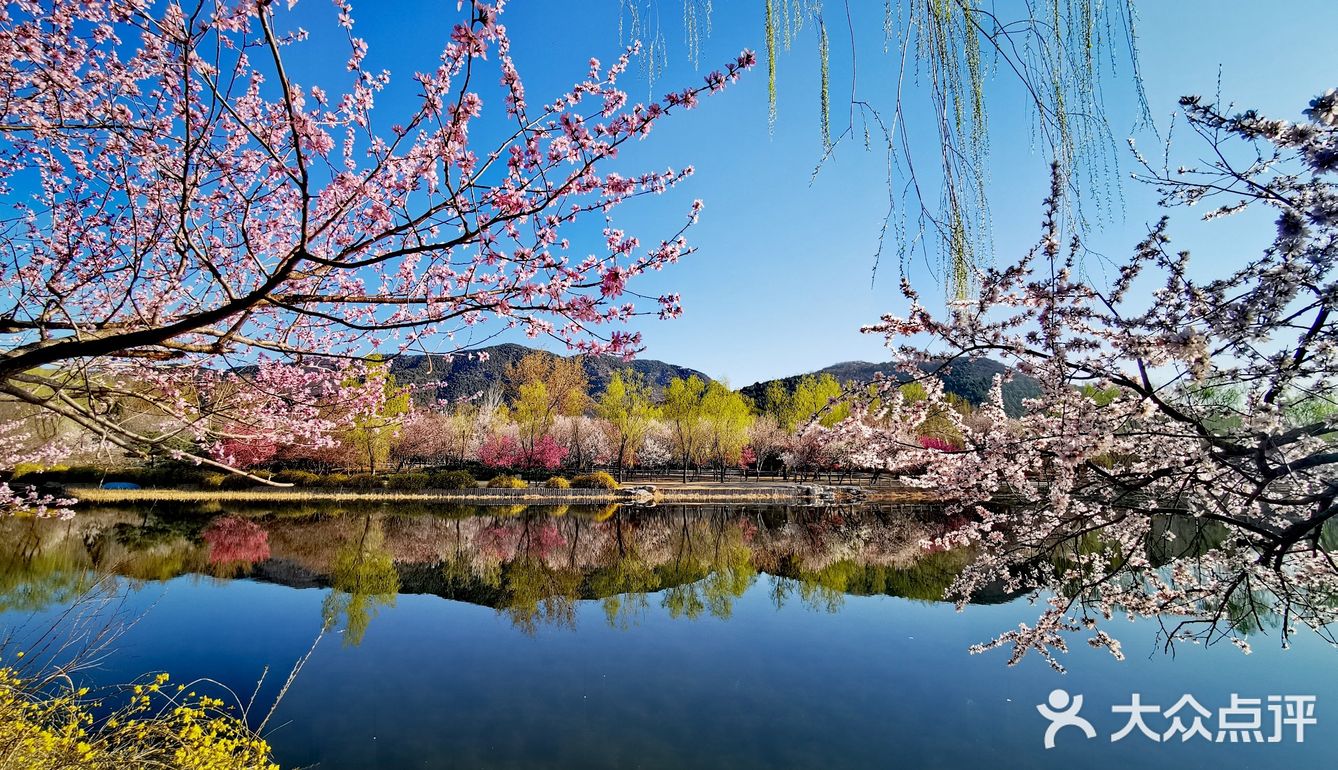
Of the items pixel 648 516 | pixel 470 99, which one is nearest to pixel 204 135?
pixel 470 99

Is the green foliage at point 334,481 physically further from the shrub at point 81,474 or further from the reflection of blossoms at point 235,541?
the shrub at point 81,474

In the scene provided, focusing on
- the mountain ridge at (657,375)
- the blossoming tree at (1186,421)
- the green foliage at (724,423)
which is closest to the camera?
the blossoming tree at (1186,421)

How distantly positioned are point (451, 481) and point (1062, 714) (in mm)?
27504

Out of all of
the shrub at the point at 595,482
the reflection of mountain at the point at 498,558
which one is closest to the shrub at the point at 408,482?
the reflection of mountain at the point at 498,558

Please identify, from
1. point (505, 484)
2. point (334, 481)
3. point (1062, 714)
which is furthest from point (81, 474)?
point (1062, 714)

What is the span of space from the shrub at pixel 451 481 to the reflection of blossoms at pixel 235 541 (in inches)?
345

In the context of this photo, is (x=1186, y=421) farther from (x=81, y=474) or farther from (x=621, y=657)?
(x=81, y=474)

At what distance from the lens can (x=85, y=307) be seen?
13.3 ft

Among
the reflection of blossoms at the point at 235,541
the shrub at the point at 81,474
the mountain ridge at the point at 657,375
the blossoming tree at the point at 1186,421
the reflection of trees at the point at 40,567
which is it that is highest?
the mountain ridge at the point at 657,375

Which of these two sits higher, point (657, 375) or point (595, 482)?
point (657, 375)

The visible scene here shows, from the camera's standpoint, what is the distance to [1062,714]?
22.5 ft

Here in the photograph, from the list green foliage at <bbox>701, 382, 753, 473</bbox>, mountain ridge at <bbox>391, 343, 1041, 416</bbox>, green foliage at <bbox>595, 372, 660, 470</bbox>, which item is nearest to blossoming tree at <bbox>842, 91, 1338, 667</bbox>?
green foliage at <bbox>595, 372, 660, 470</bbox>

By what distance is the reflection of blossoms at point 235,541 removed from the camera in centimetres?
1532

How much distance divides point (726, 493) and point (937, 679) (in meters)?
24.9
